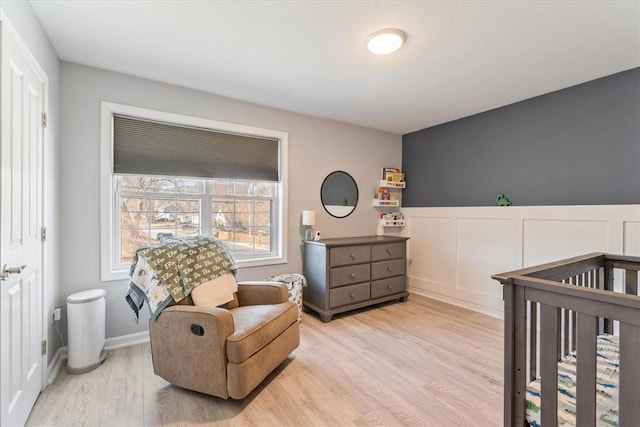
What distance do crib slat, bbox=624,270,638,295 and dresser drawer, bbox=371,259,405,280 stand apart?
204cm

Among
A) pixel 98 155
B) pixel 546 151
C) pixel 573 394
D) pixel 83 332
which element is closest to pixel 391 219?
pixel 546 151

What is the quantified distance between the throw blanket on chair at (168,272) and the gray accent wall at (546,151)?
3.04 meters

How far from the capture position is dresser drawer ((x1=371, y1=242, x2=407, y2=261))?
3482mm

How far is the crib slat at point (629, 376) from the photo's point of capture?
0.97 metres

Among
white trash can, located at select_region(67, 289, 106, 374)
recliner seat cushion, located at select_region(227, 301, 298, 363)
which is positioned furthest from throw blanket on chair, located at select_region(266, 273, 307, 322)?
white trash can, located at select_region(67, 289, 106, 374)

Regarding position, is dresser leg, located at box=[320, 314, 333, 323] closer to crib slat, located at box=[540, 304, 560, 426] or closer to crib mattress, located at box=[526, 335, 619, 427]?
crib mattress, located at box=[526, 335, 619, 427]

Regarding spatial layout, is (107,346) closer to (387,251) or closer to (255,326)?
(255,326)

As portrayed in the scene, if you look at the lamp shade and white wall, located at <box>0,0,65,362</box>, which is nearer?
white wall, located at <box>0,0,65,362</box>

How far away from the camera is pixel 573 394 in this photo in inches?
47.2

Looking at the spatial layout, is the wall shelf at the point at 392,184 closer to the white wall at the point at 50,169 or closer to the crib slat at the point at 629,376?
the crib slat at the point at 629,376

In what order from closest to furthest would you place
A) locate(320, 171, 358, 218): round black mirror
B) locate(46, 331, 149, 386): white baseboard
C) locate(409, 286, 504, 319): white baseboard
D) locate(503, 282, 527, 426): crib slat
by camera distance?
locate(503, 282, 527, 426): crib slat → locate(46, 331, 149, 386): white baseboard → locate(409, 286, 504, 319): white baseboard → locate(320, 171, 358, 218): round black mirror

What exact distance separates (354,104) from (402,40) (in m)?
1.24

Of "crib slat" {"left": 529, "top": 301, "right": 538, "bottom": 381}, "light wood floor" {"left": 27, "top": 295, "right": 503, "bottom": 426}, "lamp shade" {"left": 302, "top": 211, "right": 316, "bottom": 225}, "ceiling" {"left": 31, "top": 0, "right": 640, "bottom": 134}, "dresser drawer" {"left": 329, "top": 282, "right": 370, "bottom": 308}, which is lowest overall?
"light wood floor" {"left": 27, "top": 295, "right": 503, "bottom": 426}

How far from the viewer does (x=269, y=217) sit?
3471 millimetres
